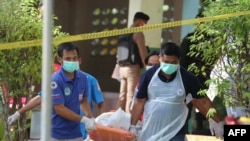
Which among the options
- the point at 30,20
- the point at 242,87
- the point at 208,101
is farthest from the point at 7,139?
the point at 242,87

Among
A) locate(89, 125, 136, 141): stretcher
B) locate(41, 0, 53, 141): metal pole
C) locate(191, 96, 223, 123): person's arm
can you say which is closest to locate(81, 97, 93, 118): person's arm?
locate(89, 125, 136, 141): stretcher

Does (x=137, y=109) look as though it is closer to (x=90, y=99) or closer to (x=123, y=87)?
(x=90, y=99)

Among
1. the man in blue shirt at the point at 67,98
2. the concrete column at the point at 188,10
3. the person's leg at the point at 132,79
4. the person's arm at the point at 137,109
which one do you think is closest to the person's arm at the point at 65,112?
the man in blue shirt at the point at 67,98

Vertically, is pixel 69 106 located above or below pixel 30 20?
below

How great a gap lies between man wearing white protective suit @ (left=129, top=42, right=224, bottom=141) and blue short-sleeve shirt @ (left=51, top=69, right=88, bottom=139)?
1.95 feet

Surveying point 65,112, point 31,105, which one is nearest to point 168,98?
point 65,112

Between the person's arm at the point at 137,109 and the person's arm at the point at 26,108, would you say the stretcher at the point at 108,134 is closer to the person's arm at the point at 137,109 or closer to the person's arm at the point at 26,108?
the person's arm at the point at 137,109

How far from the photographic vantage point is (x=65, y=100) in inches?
216

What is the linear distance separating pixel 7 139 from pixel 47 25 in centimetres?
264

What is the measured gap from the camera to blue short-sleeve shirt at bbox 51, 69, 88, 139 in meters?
5.41

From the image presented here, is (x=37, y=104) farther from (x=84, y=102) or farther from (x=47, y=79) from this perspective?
(x=47, y=79)

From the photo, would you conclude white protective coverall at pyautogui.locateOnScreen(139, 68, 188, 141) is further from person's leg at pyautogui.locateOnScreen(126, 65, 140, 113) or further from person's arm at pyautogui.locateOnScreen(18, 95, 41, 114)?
person's leg at pyautogui.locateOnScreen(126, 65, 140, 113)

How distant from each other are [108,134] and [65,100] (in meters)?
0.91

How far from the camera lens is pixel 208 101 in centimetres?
542
